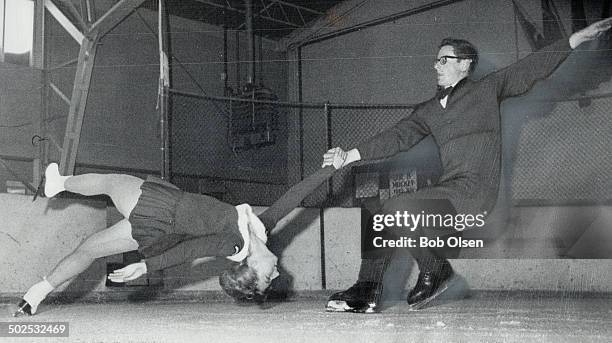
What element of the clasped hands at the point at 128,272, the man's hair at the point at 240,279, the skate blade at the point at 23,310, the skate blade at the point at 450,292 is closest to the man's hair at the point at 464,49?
the skate blade at the point at 450,292

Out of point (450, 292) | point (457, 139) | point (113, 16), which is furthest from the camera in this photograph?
point (113, 16)

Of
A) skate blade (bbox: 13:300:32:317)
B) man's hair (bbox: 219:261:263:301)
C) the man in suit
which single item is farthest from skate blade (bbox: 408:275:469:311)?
skate blade (bbox: 13:300:32:317)

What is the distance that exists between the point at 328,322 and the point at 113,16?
1.50 m

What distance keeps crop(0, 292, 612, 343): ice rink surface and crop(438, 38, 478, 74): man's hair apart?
2.86 ft

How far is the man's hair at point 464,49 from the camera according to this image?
6.84 feet

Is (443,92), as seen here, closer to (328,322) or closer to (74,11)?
(328,322)

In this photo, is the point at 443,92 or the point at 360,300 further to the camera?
the point at 443,92

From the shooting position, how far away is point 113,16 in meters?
2.26

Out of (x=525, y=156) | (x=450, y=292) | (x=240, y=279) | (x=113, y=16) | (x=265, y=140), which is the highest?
(x=113, y=16)

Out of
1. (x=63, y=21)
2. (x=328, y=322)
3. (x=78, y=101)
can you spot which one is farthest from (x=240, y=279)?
(x=63, y=21)

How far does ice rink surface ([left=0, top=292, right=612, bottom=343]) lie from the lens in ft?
4.54

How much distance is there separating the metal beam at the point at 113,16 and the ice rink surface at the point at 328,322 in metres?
1.09

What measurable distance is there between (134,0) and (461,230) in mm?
1508

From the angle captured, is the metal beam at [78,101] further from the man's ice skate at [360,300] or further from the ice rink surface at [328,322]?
the man's ice skate at [360,300]
